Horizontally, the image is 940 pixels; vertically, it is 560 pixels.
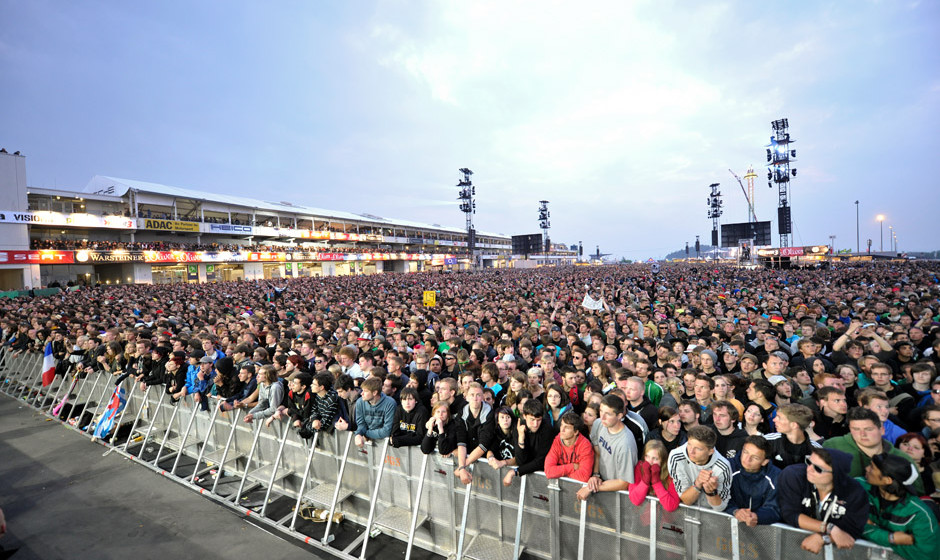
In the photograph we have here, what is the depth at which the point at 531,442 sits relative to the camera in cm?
400

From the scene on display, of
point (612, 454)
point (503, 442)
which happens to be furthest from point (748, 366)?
point (503, 442)

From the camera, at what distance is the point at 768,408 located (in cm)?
446

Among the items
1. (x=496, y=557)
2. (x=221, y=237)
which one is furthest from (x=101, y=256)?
(x=496, y=557)

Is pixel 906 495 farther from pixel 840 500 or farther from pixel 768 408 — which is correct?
pixel 768 408

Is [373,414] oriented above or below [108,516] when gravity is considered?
above

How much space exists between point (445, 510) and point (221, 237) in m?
57.2

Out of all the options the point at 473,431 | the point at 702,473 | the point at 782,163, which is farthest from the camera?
the point at 782,163

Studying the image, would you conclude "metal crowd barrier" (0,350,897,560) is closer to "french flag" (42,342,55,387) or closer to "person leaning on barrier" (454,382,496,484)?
"person leaning on barrier" (454,382,496,484)

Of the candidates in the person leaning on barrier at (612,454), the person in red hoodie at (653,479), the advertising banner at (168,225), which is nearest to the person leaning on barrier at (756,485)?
the person in red hoodie at (653,479)

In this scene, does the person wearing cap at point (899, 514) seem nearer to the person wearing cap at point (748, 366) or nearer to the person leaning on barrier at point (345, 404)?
the person wearing cap at point (748, 366)

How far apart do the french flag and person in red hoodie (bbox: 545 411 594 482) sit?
11970 millimetres

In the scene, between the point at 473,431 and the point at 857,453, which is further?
the point at 473,431

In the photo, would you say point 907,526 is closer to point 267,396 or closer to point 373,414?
point 373,414

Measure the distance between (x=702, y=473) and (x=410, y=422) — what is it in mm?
3017
